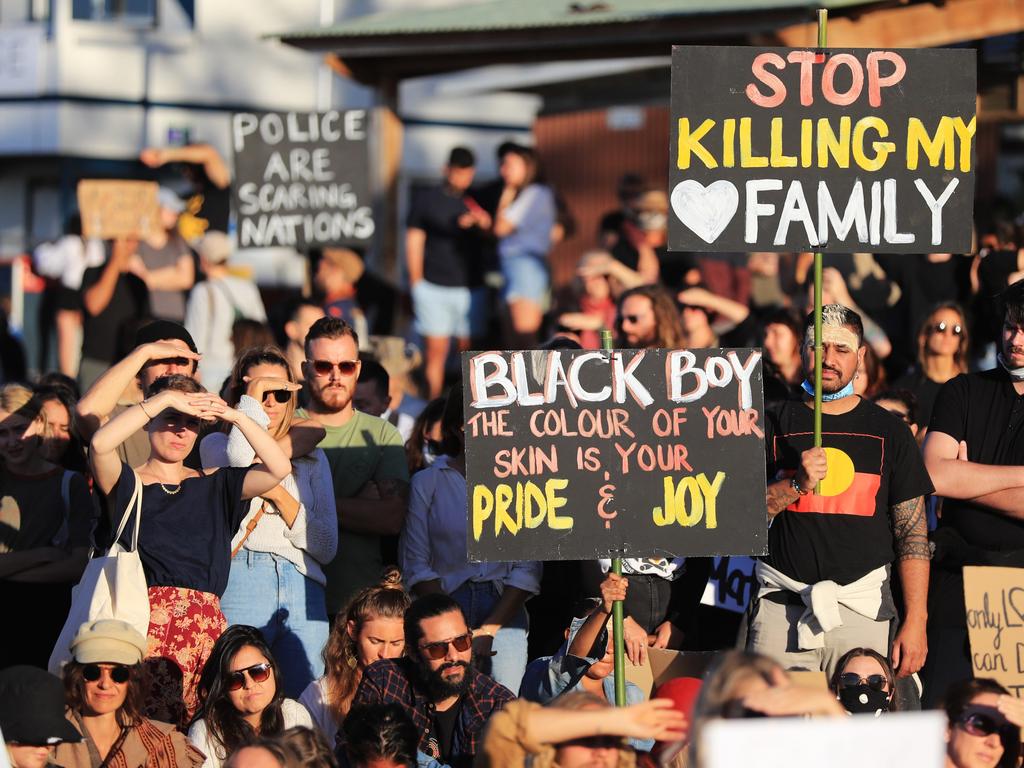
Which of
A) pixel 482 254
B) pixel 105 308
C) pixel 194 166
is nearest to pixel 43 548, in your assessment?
pixel 105 308

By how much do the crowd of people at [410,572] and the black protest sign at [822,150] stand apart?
466 millimetres

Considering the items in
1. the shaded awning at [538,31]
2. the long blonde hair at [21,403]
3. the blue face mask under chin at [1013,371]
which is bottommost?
the long blonde hair at [21,403]

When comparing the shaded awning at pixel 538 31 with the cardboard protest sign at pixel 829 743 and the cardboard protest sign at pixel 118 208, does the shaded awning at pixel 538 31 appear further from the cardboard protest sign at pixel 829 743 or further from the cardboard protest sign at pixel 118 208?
the cardboard protest sign at pixel 829 743

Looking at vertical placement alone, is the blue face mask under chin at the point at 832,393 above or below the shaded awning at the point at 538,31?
below

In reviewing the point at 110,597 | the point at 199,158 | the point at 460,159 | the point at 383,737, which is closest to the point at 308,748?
the point at 383,737

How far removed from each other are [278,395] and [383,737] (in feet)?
6.17

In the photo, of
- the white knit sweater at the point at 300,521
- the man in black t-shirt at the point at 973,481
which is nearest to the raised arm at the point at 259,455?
the white knit sweater at the point at 300,521

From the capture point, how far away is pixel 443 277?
496 inches

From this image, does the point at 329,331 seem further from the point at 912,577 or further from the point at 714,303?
the point at 714,303

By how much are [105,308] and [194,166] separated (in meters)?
2.07

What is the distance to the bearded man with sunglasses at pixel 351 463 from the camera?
7582mm

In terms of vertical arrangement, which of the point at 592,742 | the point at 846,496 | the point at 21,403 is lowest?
the point at 592,742

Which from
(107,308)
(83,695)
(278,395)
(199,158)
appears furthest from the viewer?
(199,158)

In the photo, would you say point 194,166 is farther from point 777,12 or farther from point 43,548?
point 43,548
